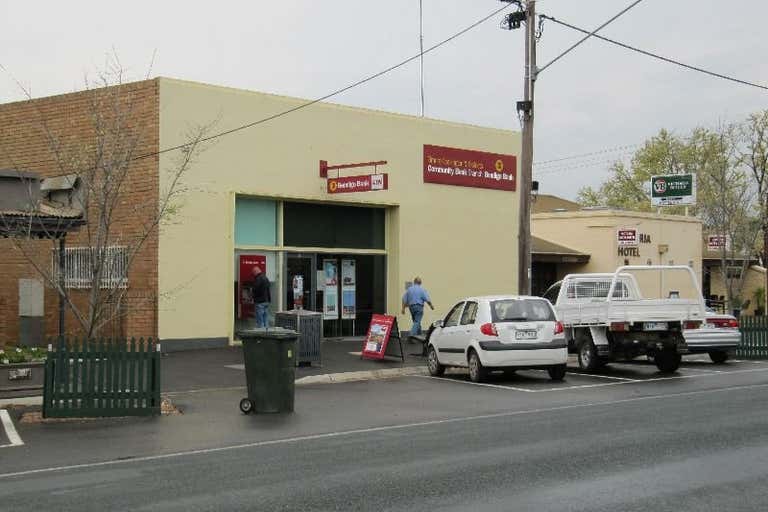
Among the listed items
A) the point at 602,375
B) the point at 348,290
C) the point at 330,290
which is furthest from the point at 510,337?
the point at 348,290

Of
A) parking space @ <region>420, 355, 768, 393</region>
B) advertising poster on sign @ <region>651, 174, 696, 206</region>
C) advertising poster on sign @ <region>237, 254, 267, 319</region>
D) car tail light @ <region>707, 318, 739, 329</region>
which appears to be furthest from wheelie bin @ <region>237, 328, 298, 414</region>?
advertising poster on sign @ <region>651, 174, 696, 206</region>

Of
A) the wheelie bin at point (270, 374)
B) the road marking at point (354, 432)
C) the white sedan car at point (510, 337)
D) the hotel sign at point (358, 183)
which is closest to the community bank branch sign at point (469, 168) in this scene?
the hotel sign at point (358, 183)

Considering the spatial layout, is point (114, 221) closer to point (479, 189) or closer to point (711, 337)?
point (479, 189)

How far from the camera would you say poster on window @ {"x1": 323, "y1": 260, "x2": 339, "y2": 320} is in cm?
Result: 2659

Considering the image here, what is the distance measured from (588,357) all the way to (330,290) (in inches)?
342

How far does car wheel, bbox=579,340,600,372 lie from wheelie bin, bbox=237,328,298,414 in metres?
7.65

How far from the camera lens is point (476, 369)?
721 inches

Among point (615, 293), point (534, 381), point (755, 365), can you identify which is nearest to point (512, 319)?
point (534, 381)

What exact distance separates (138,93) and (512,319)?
10.2 metres

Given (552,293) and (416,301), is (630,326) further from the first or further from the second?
(416,301)

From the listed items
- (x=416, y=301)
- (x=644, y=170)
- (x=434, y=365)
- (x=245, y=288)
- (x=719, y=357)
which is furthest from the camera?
(x=644, y=170)

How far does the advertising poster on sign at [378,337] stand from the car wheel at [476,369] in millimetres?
3387

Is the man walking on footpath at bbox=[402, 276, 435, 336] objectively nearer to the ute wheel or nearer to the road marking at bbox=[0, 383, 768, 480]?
the ute wheel

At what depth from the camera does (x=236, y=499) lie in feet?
26.5
